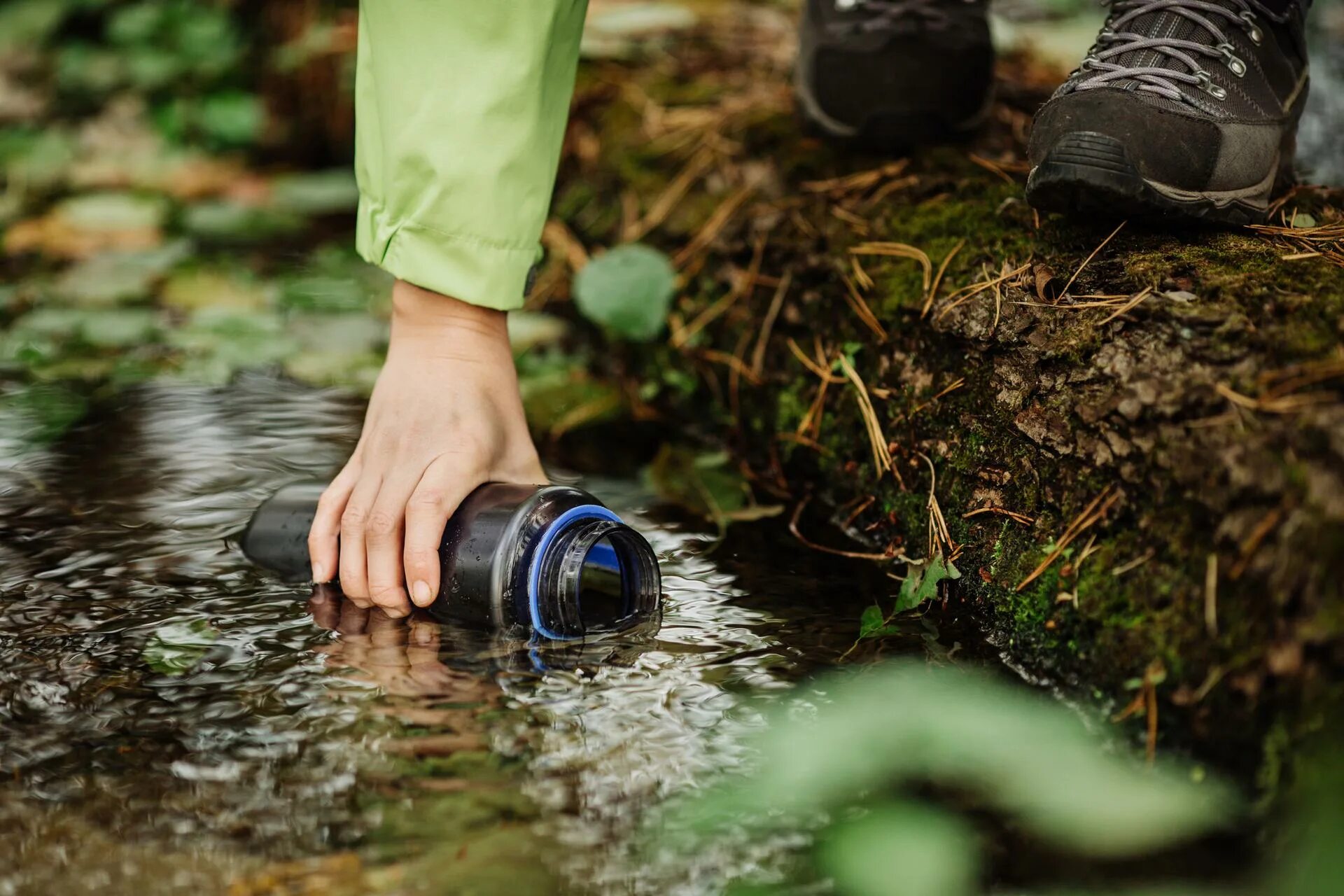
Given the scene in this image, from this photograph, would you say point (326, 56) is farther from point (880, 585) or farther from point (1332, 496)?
point (1332, 496)

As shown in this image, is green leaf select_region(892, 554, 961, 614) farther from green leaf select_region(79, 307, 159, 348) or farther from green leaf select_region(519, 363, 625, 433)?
green leaf select_region(79, 307, 159, 348)

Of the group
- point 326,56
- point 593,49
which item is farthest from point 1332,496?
point 326,56

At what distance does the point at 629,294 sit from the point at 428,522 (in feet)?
3.30

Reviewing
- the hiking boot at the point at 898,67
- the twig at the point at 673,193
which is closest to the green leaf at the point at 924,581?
the hiking boot at the point at 898,67

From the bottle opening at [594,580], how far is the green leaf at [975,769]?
10.7 inches

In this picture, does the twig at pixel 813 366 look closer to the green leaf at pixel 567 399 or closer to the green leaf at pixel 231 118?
the green leaf at pixel 567 399

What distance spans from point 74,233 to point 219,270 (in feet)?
1.76

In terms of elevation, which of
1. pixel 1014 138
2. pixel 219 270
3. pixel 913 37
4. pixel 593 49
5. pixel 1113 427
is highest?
pixel 593 49

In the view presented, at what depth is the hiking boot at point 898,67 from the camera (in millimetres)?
1985

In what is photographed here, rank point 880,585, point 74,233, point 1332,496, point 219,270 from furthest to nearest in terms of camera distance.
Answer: point 74,233 < point 219,270 < point 880,585 < point 1332,496

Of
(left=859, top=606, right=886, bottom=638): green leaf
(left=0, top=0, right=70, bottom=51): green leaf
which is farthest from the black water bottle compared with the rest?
(left=0, top=0, right=70, bottom=51): green leaf

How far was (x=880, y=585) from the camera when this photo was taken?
1.59 m

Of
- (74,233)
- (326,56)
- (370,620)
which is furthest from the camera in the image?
(326,56)

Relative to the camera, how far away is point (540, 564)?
1.37 m
